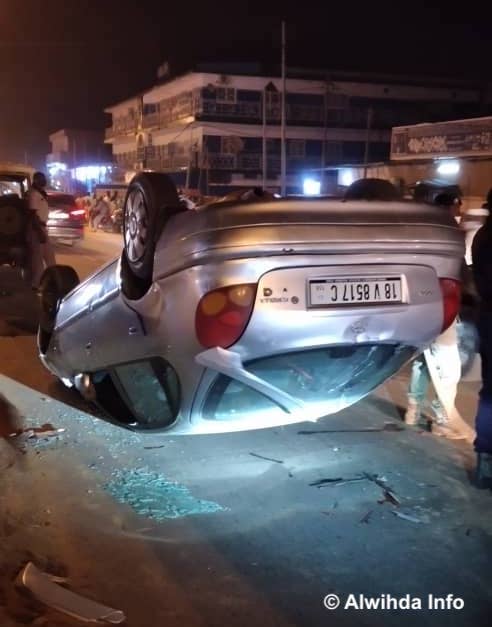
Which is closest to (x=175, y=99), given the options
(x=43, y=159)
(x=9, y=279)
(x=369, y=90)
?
(x=369, y=90)

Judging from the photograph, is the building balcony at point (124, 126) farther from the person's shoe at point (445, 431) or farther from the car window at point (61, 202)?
the person's shoe at point (445, 431)

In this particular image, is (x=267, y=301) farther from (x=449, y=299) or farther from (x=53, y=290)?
(x=53, y=290)

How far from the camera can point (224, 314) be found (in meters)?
3.31

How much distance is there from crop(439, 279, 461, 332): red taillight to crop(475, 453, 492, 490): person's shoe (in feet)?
2.72

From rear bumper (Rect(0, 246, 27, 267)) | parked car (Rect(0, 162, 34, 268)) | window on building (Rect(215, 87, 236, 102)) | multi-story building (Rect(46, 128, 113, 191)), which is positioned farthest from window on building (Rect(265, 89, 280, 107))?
rear bumper (Rect(0, 246, 27, 267))

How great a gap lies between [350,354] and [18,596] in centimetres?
196

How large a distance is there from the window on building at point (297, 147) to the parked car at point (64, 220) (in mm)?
32028

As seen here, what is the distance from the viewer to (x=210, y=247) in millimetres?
3273

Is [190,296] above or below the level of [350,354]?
above

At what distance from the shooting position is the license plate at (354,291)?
11.2 ft

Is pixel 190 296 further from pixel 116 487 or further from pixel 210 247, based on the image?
pixel 116 487

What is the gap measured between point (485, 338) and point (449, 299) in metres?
0.49

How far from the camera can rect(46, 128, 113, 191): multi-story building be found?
80.3 meters

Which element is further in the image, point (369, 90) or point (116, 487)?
point (369, 90)
